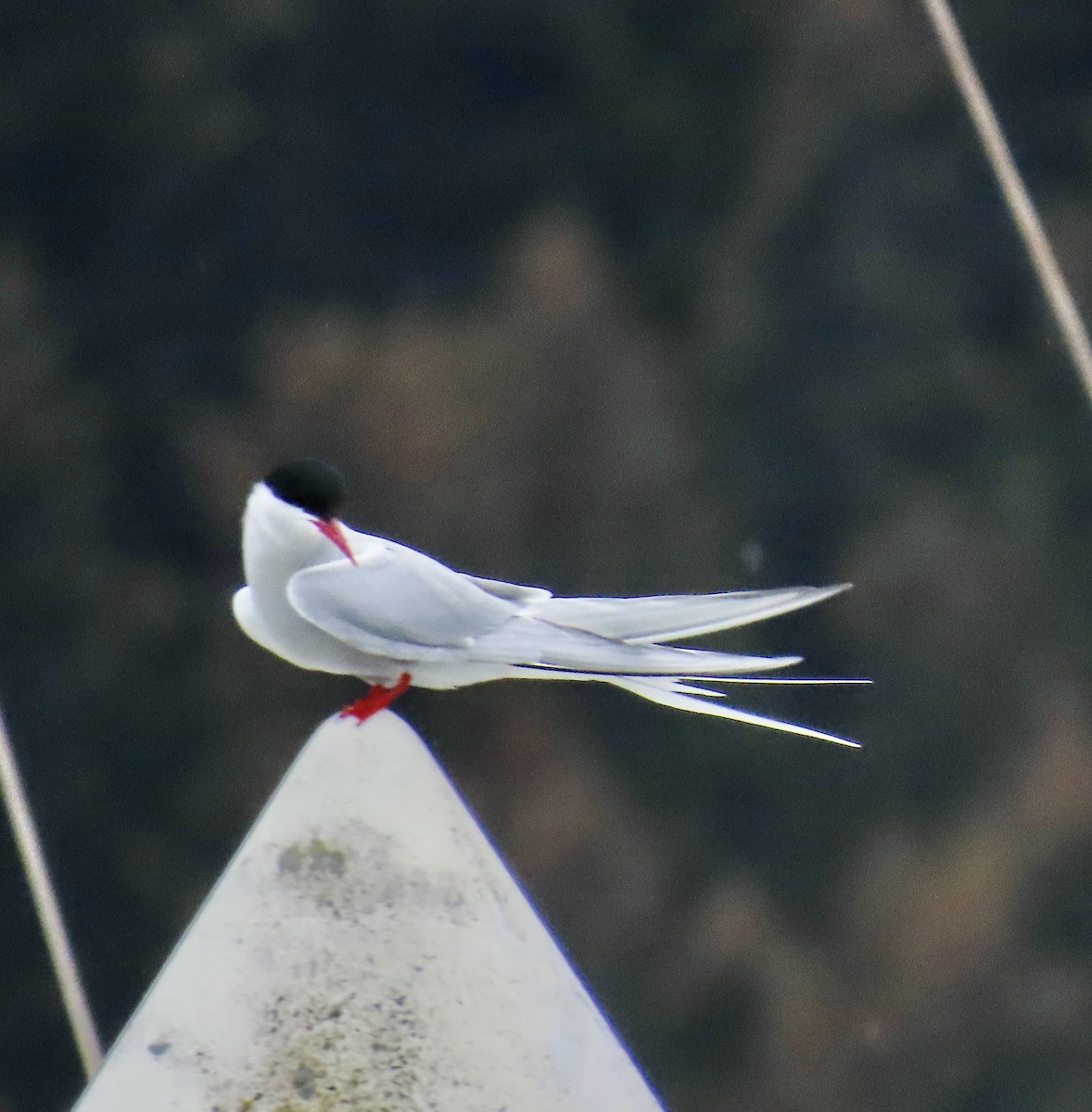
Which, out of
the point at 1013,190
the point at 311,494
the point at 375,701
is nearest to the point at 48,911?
the point at 375,701

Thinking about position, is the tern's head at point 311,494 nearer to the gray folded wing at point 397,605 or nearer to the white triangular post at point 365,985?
the gray folded wing at point 397,605

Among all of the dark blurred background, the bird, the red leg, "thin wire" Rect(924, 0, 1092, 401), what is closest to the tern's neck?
the bird

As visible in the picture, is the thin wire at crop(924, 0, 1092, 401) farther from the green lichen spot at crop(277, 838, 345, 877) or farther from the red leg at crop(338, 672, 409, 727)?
the green lichen spot at crop(277, 838, 345, 877)

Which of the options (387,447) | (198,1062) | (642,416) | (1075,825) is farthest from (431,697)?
(1075,825)

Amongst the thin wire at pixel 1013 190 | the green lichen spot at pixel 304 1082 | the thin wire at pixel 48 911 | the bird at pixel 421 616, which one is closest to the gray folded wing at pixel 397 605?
the bird at pixel 421 616

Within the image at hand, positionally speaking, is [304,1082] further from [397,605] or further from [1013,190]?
[1013,190]

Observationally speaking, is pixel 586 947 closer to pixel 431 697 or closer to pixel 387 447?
pixel 431 697

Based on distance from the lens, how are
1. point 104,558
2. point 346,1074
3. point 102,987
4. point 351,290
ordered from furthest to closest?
point 351,290, point 104,558, point 102,987, point 346,1074
